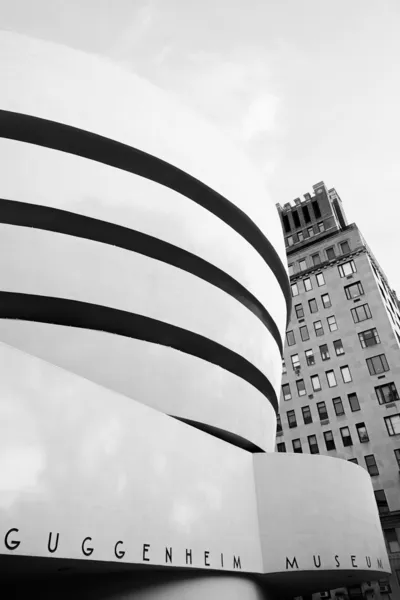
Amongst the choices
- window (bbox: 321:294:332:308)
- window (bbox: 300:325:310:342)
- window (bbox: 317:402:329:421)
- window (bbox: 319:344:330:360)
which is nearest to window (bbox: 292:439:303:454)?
window (bbox: 317:402:329:421)

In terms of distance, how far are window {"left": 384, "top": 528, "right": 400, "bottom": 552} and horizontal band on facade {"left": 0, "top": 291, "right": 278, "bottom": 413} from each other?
1161 inches

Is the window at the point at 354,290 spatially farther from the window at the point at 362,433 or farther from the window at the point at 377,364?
the window at the point at 362,433

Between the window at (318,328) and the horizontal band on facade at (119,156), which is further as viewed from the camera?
the window at (318,328)

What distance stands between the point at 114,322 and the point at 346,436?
3428cm

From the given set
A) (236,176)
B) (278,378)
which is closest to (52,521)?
(278,378)

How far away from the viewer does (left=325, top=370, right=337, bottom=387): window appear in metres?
42.5

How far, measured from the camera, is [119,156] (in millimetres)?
11547

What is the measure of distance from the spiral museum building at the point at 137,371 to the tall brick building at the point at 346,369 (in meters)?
25.1

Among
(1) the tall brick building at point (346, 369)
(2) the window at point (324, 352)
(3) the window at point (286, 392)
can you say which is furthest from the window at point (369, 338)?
(3) the window at point (286, 392)

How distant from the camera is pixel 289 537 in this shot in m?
10.7

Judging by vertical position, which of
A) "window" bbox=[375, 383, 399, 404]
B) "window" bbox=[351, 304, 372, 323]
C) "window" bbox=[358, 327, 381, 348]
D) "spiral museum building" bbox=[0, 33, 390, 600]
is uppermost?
"window" bbox=[351, 304, 372, 323]

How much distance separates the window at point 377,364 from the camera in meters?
40.0

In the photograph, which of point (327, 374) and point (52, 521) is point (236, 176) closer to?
point (52, 521)

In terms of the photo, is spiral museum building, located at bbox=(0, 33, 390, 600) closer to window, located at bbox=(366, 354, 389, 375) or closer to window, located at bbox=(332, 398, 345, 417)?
window, located at bbox=(332, 398, 345, 417)
